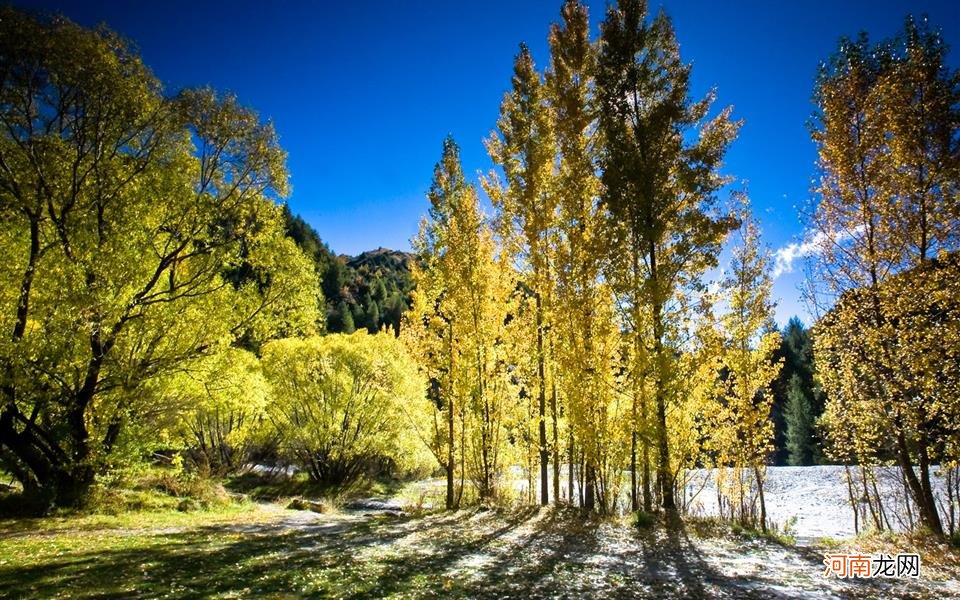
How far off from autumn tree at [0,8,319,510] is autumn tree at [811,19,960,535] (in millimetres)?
15017

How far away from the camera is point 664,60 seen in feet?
40.6

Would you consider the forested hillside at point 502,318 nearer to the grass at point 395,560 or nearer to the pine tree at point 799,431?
the grass at point 395,560

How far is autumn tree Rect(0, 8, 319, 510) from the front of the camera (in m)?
11.7

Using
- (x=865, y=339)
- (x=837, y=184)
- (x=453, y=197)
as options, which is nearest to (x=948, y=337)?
(x=865, y=339)

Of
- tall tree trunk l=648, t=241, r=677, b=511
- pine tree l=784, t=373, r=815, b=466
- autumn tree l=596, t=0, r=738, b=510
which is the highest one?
autumn tree l=596, t=0, r=738, b=510

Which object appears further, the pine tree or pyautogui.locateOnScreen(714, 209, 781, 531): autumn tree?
the pine tree

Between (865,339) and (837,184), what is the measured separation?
13.3ft

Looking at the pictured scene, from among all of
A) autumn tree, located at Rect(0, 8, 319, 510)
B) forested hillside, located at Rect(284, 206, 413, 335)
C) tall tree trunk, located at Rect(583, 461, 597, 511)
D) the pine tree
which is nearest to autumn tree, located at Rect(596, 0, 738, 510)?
tall tree trunk, located at Rect(583, 461, 597, 511)

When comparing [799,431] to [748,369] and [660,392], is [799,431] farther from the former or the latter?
[660,392]

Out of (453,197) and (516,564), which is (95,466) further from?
(453,197)
